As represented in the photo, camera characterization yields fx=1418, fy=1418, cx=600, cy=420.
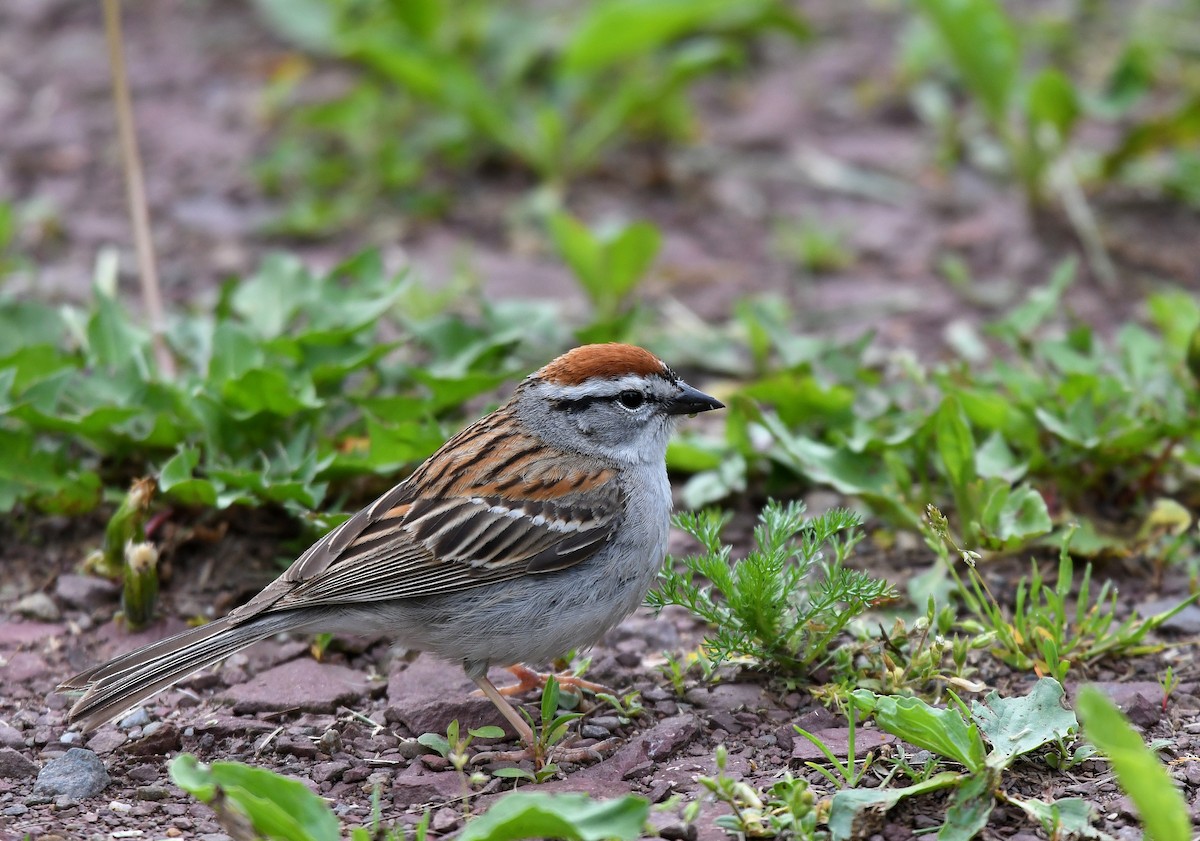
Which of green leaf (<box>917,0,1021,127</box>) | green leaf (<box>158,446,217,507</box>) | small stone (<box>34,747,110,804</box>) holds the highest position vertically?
green leaf (<box>917,0,1021,127</box>)

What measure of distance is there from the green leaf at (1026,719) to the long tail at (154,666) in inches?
88.1

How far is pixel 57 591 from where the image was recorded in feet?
17.7

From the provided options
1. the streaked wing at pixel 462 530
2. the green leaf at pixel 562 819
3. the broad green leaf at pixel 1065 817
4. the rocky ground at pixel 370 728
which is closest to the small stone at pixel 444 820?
the rocky ground at pixel 370 728

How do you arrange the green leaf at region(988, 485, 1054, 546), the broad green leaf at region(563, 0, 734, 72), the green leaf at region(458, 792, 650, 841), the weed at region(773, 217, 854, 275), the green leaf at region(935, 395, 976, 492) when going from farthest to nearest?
the broad green leaf at region(563, 0, 734, 72), the weed at region(773, 217, 854, 275), the green leaf at region(935, 395, 976, 492), the green leaf at region(988, 485, 1054, 546), the green leaf at region(458, 792, 650, 841)

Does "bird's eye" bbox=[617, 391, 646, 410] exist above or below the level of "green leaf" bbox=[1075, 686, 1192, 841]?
above

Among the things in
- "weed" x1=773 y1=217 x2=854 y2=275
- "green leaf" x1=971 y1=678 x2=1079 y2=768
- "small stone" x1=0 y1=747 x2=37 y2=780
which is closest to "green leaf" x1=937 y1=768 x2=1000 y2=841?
"green leaf" x1=971 y1=678 x2=1079 y2=768

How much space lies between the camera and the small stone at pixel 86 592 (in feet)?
17.6

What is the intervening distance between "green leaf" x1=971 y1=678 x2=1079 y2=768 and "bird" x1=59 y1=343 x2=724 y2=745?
1.23m

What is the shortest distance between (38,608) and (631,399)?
235cm

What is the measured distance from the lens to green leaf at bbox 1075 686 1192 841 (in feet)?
10.3

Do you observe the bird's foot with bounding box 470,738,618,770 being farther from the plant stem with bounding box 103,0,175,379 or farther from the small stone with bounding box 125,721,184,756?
the plant stem with bounding box 103,0,175,379

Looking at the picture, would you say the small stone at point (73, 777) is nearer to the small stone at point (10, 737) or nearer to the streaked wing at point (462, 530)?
the small stone at point (10, 737)

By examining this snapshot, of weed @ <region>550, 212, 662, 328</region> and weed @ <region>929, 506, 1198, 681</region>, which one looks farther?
weed @ <region>550, 212, 662, 328</region>

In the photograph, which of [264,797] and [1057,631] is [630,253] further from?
[264,797]
